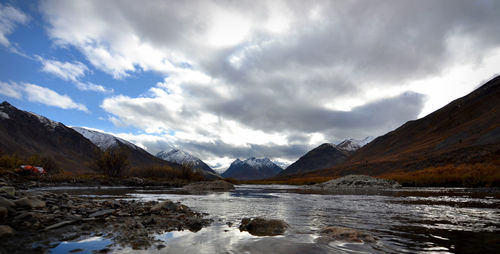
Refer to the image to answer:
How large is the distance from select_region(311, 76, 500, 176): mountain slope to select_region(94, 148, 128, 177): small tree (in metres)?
76.7

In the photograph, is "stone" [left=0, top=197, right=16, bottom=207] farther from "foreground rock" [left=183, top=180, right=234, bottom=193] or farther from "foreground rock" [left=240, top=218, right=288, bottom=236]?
"foreground rock" [left=183, top=180, right=234, bottom=193]

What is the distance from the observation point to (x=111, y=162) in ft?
184

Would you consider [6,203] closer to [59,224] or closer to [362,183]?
[59,224]

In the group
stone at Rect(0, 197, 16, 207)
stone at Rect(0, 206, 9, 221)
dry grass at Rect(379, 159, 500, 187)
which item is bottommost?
stone at Rect(0, 206, 9, 221)

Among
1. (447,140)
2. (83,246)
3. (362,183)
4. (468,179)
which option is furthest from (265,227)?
(447,140)

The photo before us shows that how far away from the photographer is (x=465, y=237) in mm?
6938

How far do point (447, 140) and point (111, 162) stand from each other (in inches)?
4736

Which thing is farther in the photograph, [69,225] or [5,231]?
[69,225]

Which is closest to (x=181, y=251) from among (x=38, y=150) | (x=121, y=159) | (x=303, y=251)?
(x=303, y=251)

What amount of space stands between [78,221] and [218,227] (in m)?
4.40

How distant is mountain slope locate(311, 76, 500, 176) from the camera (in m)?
69.9

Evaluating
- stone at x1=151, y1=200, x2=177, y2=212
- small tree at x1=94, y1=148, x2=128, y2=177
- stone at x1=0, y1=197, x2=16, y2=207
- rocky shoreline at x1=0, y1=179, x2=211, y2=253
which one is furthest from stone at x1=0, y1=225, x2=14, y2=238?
small tree at x1=94, y1=148, x2=128, y2=177

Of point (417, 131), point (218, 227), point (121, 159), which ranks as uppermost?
point (417, 131)

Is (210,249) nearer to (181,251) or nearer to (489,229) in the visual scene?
(181,251)
